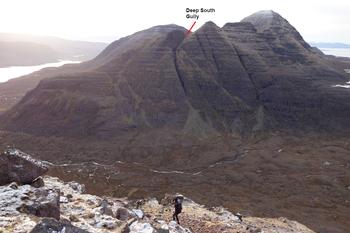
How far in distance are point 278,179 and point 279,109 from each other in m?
35.6

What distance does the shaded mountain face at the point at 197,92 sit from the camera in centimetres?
9344

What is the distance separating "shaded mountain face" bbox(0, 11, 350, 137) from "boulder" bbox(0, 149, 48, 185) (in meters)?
69.8

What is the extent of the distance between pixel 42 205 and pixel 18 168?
163 inches

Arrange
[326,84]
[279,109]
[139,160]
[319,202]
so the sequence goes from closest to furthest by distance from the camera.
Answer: [319,202]
[139,160]
[279,109]
[326,84]

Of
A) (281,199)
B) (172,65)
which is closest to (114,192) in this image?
(281,199)

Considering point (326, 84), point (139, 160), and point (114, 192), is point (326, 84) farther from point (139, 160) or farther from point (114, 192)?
point (114, 192)

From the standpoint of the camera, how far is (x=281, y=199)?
204 ft

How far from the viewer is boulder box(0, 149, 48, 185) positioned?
19.0m

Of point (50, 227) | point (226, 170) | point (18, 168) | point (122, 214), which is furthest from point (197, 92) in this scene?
point (50, 227)

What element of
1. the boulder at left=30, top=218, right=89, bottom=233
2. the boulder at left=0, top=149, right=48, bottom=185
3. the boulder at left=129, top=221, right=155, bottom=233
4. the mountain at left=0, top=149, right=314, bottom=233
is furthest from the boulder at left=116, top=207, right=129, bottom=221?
the boulder at left=30, top=218, right=89, bottom=233

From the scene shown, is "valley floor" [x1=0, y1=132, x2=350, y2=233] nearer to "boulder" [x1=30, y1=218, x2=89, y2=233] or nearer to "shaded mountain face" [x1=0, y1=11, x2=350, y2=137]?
"shaded mountain face" [x1=0, y1=11, x2=350, y2=137]

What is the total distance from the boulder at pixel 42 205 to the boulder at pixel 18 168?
3.02m

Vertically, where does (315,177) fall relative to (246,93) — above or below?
below

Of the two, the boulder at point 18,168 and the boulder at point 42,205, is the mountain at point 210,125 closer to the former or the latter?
the boulder at point 18,168
